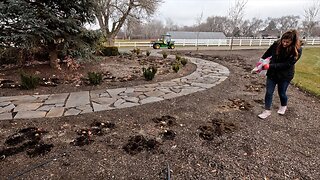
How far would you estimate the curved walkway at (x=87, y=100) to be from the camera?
3.45 m

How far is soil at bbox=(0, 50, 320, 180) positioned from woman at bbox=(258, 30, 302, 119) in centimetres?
50

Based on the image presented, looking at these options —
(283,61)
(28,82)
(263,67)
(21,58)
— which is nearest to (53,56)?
(21,58)

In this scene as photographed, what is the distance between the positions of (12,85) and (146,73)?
3296mm

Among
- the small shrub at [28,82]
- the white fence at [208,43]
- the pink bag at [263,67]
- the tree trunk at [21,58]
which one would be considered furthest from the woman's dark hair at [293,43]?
the white fence at [208,43]

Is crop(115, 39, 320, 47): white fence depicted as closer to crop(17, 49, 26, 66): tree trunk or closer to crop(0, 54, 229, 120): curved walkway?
crop(17, 49, 26, 66): tree trunk

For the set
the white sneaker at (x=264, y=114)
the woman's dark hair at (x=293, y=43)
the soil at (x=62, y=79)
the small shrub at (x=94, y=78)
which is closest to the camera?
the woman's dark hair at (x=293, y=43)

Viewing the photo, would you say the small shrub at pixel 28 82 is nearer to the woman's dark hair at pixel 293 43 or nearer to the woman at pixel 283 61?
the woman at pixel 283 61

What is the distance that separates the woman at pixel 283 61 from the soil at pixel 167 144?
1.64 ft

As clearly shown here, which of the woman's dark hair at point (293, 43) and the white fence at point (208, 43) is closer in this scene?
the woman's dark hair at point (293, 43)

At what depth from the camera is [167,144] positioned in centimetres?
253

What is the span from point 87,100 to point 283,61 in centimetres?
349

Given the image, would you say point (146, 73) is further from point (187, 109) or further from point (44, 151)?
point (44, 151)

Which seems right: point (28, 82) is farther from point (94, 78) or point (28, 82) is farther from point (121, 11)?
point (121, 11)

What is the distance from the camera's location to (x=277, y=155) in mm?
2326
